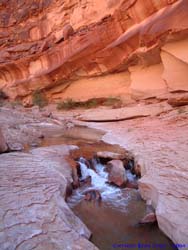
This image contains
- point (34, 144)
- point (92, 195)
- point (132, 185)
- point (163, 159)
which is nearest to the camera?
point (92, 195)

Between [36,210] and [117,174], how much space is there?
84.2 inches

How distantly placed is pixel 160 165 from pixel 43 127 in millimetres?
7117

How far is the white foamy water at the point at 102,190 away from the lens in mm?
3857

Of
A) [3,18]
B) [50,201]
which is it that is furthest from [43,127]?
[3,18]

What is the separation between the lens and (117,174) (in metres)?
4.71

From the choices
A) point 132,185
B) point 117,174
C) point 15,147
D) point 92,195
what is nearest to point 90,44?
point 15,147

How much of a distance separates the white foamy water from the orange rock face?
21.3 feet

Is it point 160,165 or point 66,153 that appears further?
point 66,153

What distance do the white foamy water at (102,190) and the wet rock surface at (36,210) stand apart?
302 millimetres

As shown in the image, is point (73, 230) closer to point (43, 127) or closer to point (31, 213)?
point (31, 213)

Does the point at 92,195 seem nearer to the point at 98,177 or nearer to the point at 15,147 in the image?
the point at 98,177

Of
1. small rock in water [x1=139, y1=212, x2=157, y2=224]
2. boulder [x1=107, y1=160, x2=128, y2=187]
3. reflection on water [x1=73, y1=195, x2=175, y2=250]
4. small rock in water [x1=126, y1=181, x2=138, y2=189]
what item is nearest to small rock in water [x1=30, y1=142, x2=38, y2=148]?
boulder [x1=107, y1=160, x2=128, y2=187]

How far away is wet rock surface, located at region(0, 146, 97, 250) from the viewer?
237cm

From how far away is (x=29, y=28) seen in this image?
1781 cm
